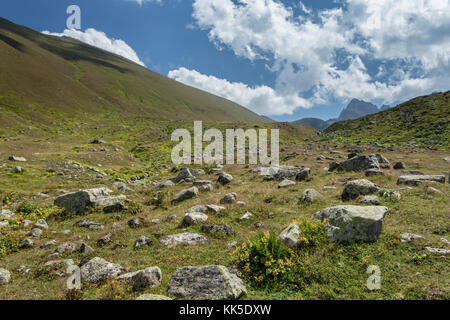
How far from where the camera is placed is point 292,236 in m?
9.07

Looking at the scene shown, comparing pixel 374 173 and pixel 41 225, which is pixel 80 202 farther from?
pixel 374 173

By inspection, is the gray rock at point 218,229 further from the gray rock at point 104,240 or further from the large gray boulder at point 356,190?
the large gray boulder at point 356,190

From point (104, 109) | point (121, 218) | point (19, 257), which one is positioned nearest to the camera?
point (19, 257)

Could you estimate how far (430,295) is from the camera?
5727 millimetres

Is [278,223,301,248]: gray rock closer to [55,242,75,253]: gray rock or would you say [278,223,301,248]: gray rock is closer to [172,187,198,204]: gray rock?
[55,242,75,253]: gray rock

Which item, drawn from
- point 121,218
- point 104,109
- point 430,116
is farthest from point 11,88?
point 430,116

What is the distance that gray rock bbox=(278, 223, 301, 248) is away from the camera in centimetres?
880

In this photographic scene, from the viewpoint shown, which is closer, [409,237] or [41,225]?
[409,237]

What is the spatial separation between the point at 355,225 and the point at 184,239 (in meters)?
8.20

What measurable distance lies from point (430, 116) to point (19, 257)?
9577 centimetres
